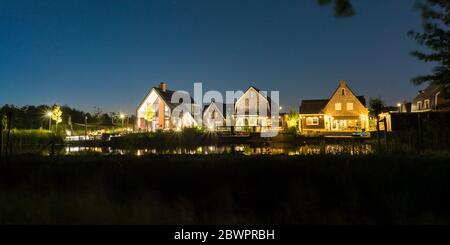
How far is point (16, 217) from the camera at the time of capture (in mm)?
5340

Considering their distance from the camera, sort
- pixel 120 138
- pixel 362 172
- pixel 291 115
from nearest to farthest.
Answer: pixel 362 172 → pixel 120 138 → pixel 291 115

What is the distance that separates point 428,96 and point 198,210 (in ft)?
139

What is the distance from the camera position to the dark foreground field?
559 centimetres

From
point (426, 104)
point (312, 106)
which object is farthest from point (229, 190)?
point (426, 104)

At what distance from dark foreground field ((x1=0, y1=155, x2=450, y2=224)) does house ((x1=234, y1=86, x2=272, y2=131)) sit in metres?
34.4

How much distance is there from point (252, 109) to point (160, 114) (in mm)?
13940

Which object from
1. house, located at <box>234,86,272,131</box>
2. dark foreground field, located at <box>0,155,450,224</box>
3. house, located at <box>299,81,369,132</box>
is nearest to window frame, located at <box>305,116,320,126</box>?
house, located at <box>299,81,369,132</box>

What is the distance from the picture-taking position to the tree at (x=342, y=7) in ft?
14.0

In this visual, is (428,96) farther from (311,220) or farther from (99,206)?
(99,206)

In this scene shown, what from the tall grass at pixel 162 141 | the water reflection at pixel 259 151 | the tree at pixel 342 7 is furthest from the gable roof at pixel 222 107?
the tree at pixel 342 7

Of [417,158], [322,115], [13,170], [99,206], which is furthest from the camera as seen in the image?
[322,115]

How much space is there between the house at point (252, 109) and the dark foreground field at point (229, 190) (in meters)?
34.4

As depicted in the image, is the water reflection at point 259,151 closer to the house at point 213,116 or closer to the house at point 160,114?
the house at point 160,114
